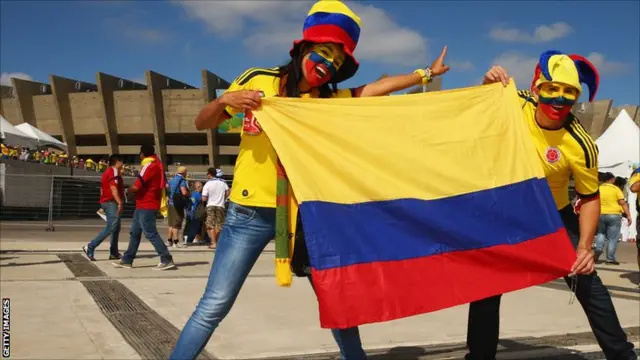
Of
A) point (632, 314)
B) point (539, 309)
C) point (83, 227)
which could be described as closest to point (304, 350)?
point (539, 309)

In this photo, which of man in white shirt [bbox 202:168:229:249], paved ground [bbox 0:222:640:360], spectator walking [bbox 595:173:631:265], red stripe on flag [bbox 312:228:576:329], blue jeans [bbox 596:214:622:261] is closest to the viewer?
red stripe on flag [bbox 312:228:576:329]

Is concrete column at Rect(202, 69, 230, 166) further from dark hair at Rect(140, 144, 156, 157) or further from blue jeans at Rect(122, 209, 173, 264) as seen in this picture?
blue jeans at Rect(122, 209, 173, 264)

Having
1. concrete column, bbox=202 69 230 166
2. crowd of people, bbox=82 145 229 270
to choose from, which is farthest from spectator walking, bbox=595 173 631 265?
concrete column, bbox=202 69 230 166

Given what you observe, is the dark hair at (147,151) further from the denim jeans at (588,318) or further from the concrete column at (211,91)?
the concrete column at (211,91)

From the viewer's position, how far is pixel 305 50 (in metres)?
3.17

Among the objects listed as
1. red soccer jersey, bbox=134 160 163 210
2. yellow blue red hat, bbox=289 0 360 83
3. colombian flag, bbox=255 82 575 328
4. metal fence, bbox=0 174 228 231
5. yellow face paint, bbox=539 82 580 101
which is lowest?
metal fence, bbox=0 174 228 231

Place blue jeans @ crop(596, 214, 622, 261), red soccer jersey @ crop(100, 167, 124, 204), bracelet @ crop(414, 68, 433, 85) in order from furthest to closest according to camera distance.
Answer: blue jeans @ crop(596, 214, 622, 261) < red soccer jersey @ crop(100, 167, 124, 204) < bracelet @ crop(414, 68, 433, 85)

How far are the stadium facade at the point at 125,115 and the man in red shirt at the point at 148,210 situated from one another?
38.0 m

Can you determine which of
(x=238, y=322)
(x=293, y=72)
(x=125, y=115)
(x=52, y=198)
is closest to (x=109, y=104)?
(x=125, y=115)

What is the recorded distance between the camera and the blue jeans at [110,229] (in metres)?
10.3

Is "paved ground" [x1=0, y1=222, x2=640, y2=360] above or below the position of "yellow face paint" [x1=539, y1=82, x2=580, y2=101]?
below

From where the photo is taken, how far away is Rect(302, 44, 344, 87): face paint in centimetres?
313

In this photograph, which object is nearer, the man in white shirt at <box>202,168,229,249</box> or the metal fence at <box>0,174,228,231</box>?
the man in white shirt at <box>202,168,229,249</box>

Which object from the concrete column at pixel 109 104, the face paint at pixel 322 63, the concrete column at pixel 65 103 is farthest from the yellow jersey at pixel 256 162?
the concrete column at pixel 65 103
